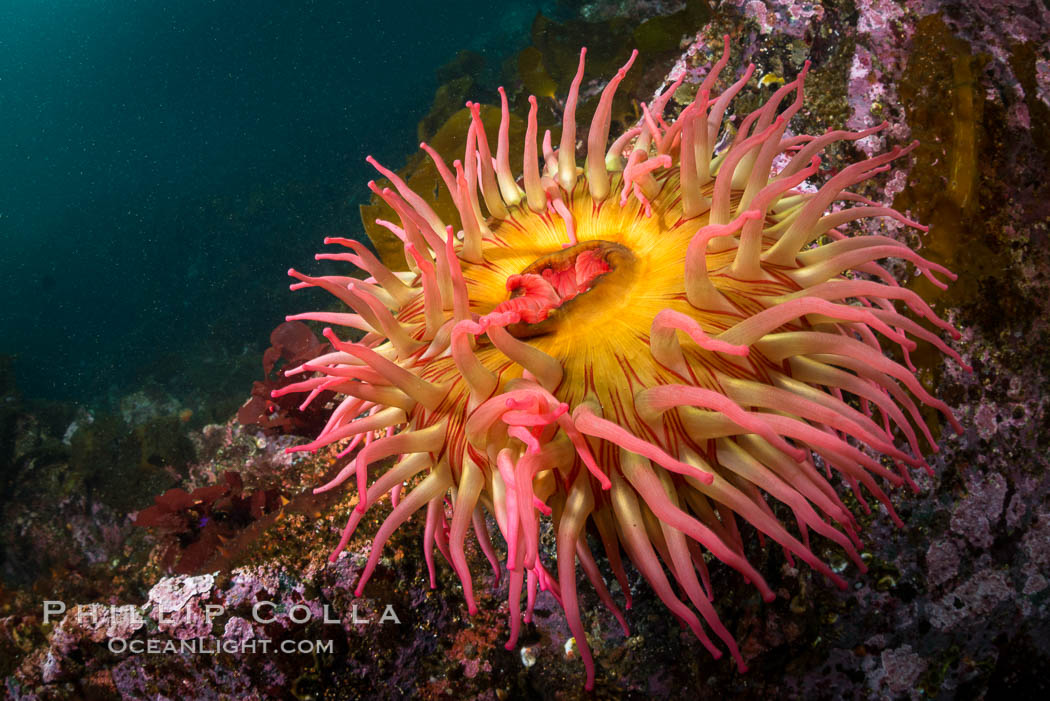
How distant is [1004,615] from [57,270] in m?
38.5

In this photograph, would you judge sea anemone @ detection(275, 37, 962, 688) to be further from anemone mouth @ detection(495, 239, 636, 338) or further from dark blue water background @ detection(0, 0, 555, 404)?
dark blue water background @ detection(0, 0, 555, 404)

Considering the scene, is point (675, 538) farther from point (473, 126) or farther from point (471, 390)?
point (473, 126)

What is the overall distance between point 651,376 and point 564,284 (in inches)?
24.7

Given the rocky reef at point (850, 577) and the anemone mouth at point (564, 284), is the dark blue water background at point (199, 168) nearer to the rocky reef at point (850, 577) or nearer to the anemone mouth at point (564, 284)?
the rocky reef at point (850, 577)

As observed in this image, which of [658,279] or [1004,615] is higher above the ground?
[658,279]

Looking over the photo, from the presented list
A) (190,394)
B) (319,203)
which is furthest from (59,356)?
(319,203)

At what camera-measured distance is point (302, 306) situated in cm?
1499

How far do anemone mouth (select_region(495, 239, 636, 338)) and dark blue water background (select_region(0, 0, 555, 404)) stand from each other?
545 inches

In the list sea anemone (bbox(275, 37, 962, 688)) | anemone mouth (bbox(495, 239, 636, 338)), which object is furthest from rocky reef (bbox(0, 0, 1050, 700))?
anemone mouth (bbox(495, 239, 636, 338))

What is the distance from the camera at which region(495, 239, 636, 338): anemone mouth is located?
1.82 meters

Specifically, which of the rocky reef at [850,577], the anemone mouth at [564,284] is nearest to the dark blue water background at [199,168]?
the rocky reef at [850,577]

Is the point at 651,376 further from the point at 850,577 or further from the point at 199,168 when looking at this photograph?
the point at 199,168

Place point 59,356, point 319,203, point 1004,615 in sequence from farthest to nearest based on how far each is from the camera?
point 59,356 → point 319,203 → point 1004,615

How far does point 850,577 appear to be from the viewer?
83.9 inches
